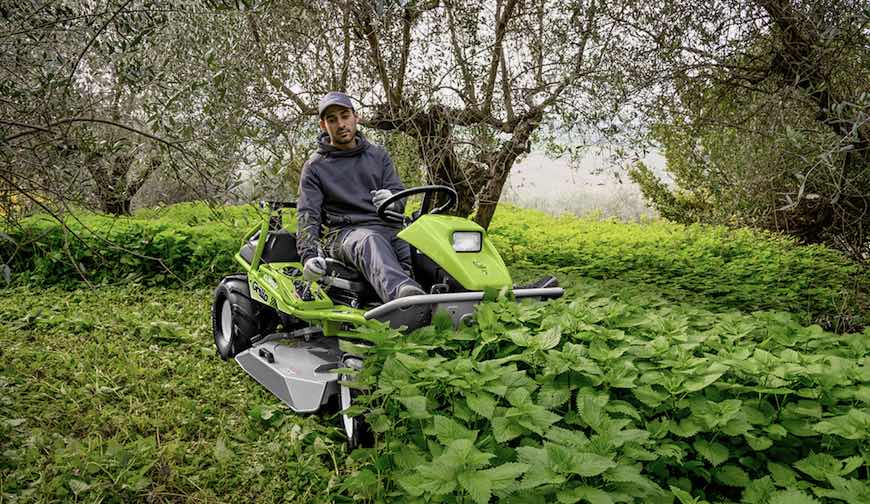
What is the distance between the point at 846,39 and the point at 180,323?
4.88 metres

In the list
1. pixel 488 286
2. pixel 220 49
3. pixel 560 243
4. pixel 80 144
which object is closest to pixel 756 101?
pixel 560 243

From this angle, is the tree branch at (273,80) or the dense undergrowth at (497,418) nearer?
the dense undergrowth at (497,418)

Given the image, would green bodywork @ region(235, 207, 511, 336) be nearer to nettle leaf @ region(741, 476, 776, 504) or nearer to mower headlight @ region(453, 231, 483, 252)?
mower headlight @ region(453, 231, 483, 252)

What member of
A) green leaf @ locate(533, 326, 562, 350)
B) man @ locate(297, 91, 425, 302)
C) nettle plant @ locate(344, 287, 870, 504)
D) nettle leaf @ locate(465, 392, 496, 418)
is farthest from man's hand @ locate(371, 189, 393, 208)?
nettle leaf @ locate(465, 392, 496, 418)

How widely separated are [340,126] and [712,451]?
2.69 m

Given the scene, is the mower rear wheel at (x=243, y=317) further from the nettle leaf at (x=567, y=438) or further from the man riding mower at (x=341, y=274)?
the nettle leaf at (x=567, y=438)

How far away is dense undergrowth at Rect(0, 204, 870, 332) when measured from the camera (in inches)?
232

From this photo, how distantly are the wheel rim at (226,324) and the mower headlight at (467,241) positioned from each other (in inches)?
76.7

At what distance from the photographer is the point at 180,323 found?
5516mm

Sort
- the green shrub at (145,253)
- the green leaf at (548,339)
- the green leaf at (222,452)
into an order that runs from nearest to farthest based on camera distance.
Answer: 1. the green leaf at (548,339)
2. the green leaf at (222,452)
3. the green shrub at (145,253)

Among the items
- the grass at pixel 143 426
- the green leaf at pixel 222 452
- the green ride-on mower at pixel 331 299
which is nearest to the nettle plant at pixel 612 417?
the green ride-on mower at pixel 331 299

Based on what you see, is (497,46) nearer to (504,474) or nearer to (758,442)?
(758,442)

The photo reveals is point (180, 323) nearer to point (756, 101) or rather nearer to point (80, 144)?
point (80, 144)

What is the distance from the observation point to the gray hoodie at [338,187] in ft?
12.6
